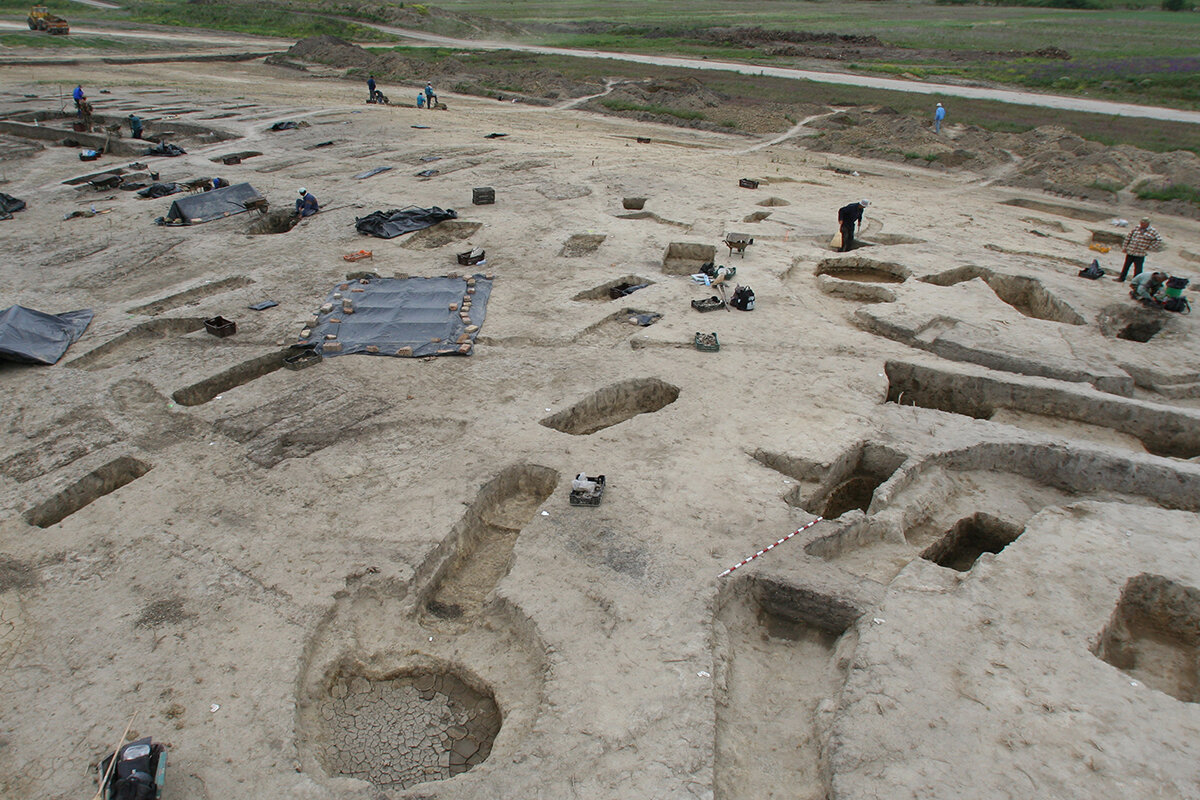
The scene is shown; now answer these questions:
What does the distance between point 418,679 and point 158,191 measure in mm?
16284

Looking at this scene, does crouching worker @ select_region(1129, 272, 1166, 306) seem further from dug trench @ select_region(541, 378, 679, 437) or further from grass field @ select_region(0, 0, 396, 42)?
grass field @ select_region(0, 0, 396, 42)

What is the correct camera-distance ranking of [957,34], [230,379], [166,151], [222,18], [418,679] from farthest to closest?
[957,34] < [222,18] < [166,151] < [230,379] < [418,679]

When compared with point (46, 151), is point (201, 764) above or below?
below

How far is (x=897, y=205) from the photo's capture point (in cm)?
1767

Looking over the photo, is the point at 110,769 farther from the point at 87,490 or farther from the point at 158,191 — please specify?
the point at 158,191

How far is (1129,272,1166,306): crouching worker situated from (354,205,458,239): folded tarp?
41.2ft

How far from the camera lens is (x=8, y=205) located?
16.1 m

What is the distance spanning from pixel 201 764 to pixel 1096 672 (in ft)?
20.3

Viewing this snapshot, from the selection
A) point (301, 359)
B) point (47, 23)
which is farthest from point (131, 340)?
point (47, 23)

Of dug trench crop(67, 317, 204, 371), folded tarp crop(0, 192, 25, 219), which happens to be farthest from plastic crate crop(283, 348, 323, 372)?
folded tarp crop(0, 192, 25, 219)

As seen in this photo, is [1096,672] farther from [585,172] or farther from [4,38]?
[4,38]

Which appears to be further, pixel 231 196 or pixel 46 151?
pixel 46 151

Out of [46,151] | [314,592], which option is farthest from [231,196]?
[314,592]

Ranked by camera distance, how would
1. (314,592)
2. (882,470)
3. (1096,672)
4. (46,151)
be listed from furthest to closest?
(46,151)
(882,470)
(314,592)
(1096,672)
